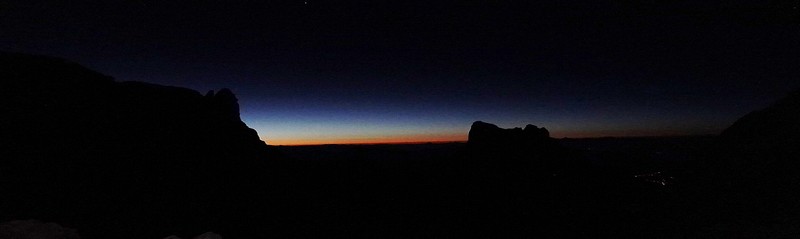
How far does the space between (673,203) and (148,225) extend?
38.5 m

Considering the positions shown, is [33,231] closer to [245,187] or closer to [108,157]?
[108,157]

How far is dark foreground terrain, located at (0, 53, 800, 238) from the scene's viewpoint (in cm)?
507

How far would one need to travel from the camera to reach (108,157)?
3528 centimetres

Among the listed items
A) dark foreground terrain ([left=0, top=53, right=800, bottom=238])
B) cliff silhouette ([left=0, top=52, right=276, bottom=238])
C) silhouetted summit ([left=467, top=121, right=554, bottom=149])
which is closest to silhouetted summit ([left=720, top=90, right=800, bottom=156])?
dark foreground terrain ([left=0, top=53, right=800, bottom=238])

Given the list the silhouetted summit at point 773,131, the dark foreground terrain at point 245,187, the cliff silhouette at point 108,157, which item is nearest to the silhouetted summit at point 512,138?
the dark foreground terrain at point 245,187

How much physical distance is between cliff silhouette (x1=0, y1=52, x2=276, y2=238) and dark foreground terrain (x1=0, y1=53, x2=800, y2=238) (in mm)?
138

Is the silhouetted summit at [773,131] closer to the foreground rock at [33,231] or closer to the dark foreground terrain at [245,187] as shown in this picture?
the dark foreground terrain at [245,187]

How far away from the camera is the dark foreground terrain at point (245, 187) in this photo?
507 centimetres

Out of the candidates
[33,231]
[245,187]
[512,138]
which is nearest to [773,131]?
[33,231]

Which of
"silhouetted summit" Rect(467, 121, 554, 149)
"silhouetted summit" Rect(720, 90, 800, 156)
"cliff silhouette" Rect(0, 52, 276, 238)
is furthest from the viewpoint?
"silhouetted summit" Rect(467, 121, 554, 149)

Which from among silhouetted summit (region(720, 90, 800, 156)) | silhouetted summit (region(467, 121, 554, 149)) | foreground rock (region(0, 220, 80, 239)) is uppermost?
silhouetted summit (region(467, 121, 554, 149))

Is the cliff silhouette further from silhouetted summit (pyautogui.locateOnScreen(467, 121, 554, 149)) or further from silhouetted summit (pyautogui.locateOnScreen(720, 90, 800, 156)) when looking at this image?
silhouetted summit (pyautogui.locateOnScreen(467, 121, 554, 149))

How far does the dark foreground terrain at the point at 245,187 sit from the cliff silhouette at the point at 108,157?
0.14 metres

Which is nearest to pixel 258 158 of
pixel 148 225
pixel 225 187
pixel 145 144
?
pixel 225 187
